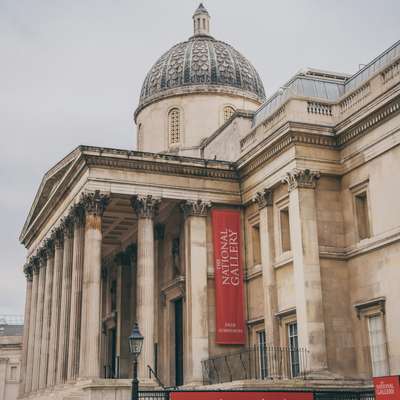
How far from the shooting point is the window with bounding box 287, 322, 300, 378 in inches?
1107

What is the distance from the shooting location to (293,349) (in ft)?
93.8

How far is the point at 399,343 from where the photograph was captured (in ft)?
82.3

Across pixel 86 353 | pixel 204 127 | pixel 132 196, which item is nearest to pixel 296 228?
pixel 132 196

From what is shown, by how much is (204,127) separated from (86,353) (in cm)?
1616

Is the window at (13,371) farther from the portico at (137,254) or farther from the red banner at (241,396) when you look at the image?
the red banner at (241,396)

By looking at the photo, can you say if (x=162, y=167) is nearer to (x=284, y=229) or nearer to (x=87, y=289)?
(x=284, y=229)

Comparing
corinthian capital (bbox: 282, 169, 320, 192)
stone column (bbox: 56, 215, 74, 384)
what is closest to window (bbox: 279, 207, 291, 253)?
corinthian capital (bbox: 282, 169, 320, 192)

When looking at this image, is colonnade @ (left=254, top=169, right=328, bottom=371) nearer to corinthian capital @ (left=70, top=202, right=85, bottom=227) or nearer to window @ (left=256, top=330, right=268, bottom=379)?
window @ (left=256, top=330, right=268, bottom=379)

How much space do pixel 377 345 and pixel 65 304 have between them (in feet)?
47.2

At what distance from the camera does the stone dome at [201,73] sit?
41.9m

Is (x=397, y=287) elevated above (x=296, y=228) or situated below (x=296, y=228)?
below

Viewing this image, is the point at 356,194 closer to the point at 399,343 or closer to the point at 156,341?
the point at 399,343

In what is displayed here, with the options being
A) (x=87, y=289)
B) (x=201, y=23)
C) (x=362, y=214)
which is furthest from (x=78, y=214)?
(x=201, y=23)

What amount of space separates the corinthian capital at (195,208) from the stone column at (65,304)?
549cm
